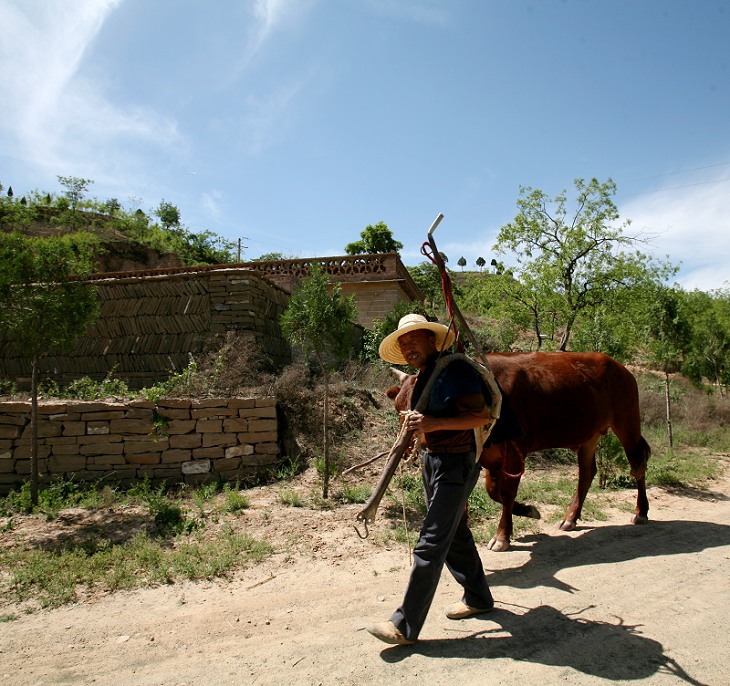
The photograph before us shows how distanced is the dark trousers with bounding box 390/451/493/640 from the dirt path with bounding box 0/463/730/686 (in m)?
0.21

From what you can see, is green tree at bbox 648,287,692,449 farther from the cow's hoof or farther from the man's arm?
the man's arm

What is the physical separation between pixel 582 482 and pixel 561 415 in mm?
996

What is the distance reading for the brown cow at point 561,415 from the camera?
17.6ft

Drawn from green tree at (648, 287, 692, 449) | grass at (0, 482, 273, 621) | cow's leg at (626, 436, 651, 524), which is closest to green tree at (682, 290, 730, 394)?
green tree at (648, 287, 692, 449)

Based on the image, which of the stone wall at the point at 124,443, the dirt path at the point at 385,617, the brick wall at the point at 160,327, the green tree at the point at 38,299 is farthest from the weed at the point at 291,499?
the brick wall at the point at 160,327

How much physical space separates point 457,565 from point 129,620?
2433 millimetres

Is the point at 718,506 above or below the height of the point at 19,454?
below

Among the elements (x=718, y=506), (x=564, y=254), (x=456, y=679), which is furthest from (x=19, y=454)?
(x=564, y=254)

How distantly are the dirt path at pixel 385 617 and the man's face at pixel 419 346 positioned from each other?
1.77 m

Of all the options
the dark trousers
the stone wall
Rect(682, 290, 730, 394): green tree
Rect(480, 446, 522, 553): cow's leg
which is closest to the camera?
the dark trousers

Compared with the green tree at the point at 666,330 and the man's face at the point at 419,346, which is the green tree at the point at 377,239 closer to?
the green tree at the point at 666,330

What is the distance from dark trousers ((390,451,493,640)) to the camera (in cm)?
328

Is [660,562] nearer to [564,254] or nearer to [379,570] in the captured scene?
[379,570]

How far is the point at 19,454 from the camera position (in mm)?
7594
